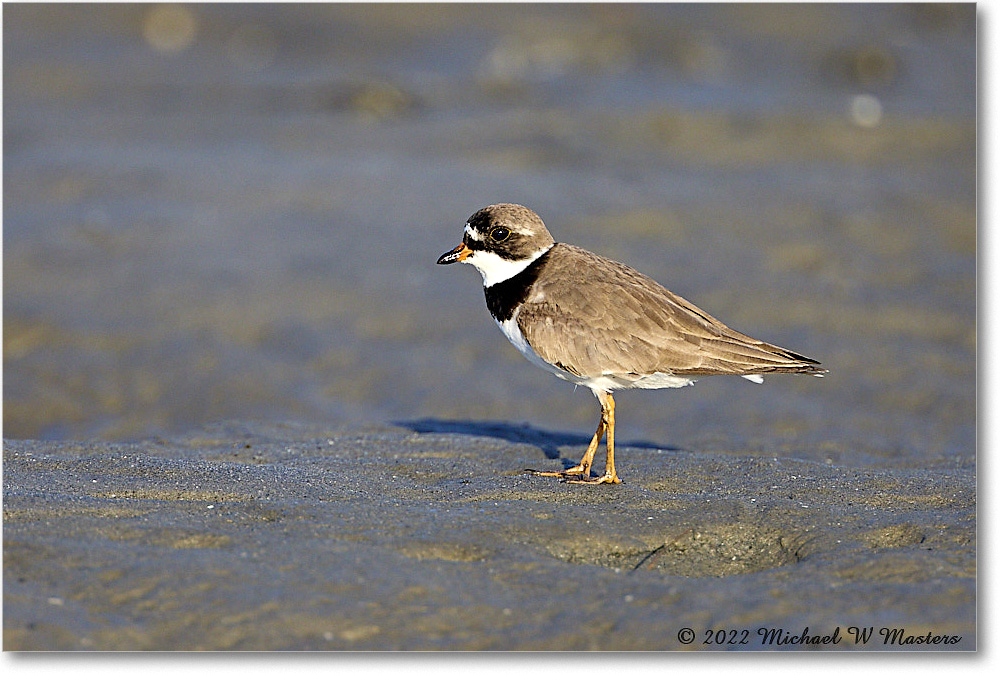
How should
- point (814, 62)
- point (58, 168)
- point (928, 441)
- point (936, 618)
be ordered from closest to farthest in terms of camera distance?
point (936, 618) → point (928, 441) → point (58, 168) → point (814, 62)

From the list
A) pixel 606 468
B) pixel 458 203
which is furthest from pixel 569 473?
pixel 458 203

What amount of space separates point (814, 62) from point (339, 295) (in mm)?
9990

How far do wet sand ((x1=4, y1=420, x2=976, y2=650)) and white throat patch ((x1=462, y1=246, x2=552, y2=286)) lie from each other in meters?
1.24

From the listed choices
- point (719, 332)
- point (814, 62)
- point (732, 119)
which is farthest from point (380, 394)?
point (814, 62)

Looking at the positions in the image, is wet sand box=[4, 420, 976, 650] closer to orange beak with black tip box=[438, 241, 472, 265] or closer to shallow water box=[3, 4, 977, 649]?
shallow water box=[3, 4, 977, 649]

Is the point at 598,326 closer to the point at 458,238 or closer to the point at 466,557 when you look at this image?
the point at 466,557

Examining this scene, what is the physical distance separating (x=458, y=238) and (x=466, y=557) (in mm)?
6992

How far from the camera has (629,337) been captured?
617 cm

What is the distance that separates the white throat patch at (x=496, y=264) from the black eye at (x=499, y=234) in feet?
0.33

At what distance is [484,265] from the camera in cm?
666

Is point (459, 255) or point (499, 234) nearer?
point (499, 234)

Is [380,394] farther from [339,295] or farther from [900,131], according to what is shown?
[900,131]

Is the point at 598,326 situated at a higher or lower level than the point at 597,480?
higher

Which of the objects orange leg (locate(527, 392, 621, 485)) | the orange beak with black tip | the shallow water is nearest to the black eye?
the orange beak with black tip
